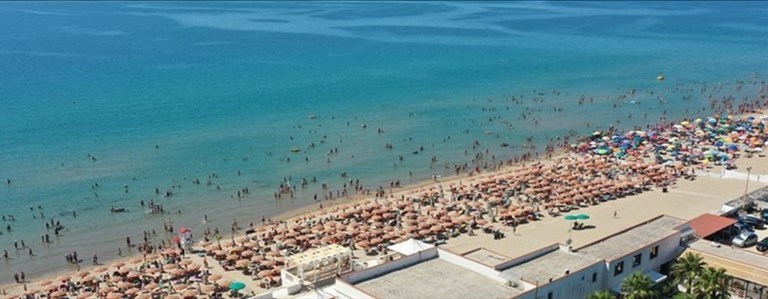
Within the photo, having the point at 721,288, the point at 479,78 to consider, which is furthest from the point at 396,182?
the point at 479,78

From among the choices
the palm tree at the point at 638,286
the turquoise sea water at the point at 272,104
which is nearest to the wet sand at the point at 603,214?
the turquoise sea water at the point at 272,104

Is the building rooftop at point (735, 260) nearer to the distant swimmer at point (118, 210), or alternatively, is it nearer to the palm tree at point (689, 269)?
the palm tree at point (689, 269)

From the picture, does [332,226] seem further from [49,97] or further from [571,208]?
[49,97]

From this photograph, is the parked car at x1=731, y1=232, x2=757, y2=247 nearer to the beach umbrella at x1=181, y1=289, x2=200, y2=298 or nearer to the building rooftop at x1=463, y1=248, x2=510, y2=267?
the building rooftop at x1=463, y1=248, x2=510, y2=267

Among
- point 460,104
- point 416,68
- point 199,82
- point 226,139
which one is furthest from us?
point 416,68

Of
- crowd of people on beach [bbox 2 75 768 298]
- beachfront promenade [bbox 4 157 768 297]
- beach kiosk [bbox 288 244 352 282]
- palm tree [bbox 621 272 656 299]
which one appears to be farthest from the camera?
beachfront promenade [bbox 4 157 768 297]

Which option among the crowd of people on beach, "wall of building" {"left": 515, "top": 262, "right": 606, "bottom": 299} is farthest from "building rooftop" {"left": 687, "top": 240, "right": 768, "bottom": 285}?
the crowd of people on beach
